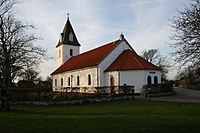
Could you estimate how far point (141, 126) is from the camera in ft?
29.5

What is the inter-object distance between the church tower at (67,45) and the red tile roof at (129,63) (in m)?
20.4

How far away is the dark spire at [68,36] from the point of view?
171 ft

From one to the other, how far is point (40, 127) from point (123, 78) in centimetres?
2273

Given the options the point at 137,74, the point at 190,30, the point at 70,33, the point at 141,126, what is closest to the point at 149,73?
the point at 137,74

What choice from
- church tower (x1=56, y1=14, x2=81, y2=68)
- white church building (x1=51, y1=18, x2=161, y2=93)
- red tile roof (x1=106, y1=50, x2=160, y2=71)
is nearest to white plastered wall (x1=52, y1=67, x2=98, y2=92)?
white church building (x1=51, y1=18, x2=161, y2=93)

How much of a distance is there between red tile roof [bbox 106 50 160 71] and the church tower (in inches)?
804

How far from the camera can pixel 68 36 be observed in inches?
2064

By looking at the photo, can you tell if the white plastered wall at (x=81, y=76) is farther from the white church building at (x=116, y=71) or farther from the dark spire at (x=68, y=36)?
the dark spire at (x=68, y=36)

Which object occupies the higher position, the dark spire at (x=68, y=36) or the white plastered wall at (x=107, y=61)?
the dark spire at (x=68, y=36)

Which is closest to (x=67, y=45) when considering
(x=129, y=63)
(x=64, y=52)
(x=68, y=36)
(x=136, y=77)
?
(x=64, y=52)

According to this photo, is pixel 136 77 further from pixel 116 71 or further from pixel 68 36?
pixel 68 36

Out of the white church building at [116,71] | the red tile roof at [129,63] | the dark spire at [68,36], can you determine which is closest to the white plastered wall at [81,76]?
the white church building at [116,71]

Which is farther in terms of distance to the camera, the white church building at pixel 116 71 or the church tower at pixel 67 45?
the church tower at pixel 67 45

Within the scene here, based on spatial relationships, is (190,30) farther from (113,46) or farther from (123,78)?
(113,46)
